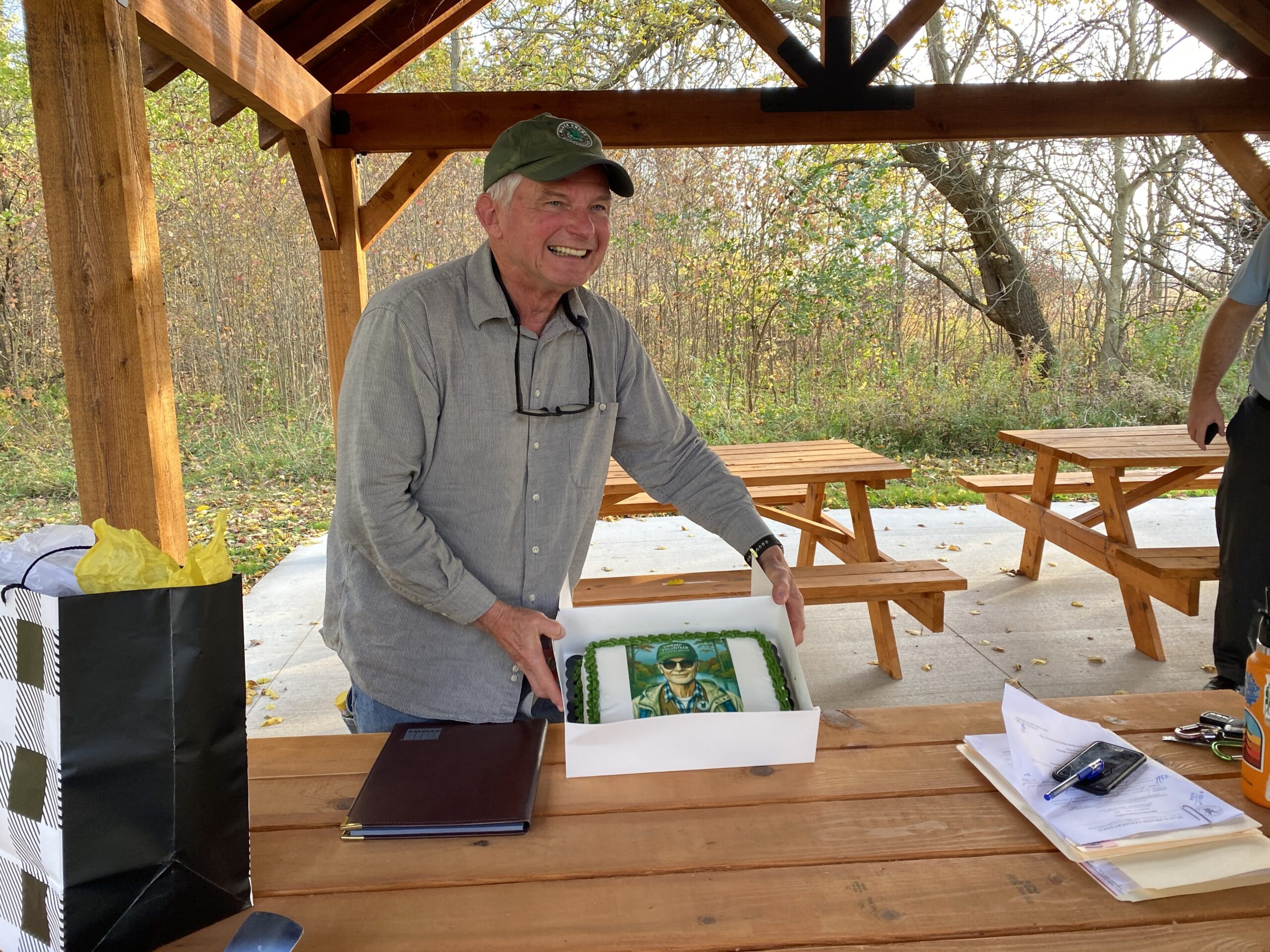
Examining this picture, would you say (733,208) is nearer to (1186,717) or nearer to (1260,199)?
(1260,199)

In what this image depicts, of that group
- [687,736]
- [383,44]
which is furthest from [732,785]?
[383,44]

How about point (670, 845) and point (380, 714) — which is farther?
point (380, 714)

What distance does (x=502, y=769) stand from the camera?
54.1 inches

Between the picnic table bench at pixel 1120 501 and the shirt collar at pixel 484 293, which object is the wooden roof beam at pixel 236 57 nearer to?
the shirt collar at pixel 484 293

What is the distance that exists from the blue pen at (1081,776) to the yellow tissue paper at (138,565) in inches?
42.4

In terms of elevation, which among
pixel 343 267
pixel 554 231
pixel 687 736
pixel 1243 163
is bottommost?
pixel 687 736

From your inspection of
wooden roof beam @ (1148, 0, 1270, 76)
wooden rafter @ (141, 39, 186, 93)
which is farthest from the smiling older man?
wooden roof beam @ (1148, 0, 1270, 76)

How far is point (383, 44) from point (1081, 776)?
191 inches

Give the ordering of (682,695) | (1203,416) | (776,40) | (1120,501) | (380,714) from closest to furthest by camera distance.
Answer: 1. (682,695)
2. (380,714)
3. (1203,416)
4. (1120,501)
5. (776,40)

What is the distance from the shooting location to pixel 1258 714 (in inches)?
48.0

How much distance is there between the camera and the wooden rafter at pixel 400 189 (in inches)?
195

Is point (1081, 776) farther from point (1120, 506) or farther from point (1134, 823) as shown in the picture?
point (1120, 506)

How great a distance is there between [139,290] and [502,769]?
1498 mm

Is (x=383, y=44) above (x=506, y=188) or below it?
above
